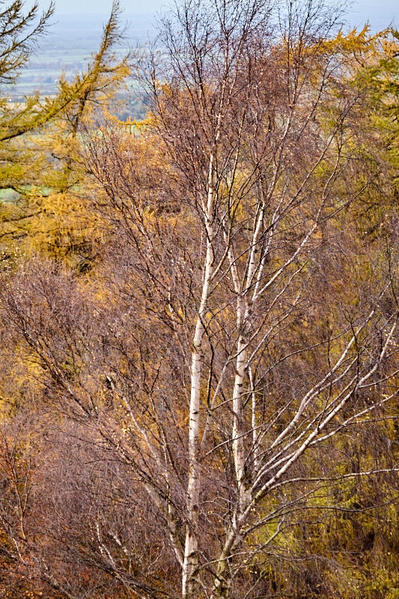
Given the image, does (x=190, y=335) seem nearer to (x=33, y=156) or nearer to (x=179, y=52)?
(x=179, y=52)

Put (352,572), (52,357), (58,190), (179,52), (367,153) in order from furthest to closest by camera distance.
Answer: (58,190) < (367,153) < (352,572) < (52,357) < (179,52)

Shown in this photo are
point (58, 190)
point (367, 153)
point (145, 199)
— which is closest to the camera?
point (145, 199)

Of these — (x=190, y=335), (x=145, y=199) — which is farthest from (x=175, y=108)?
(x=190, y=335)

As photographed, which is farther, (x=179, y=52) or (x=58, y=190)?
(x=58, y=190)

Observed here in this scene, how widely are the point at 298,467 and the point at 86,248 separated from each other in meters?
A: 9.35

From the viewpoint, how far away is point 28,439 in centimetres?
1278

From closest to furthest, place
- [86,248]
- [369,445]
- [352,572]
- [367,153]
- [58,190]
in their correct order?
[352,572] → [369,445] → [367,153] → [86,248] → [58,190]

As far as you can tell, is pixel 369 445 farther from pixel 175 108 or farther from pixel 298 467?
pixel 175 108

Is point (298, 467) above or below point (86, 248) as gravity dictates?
below

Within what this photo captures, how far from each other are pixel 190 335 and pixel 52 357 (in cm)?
139

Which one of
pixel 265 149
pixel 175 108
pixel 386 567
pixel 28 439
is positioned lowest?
pixel 386 567

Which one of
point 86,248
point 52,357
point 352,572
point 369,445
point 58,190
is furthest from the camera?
point 58,190

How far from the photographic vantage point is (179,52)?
5.03 meters

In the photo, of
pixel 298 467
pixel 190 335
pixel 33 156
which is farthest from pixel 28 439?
pixel 33 156
